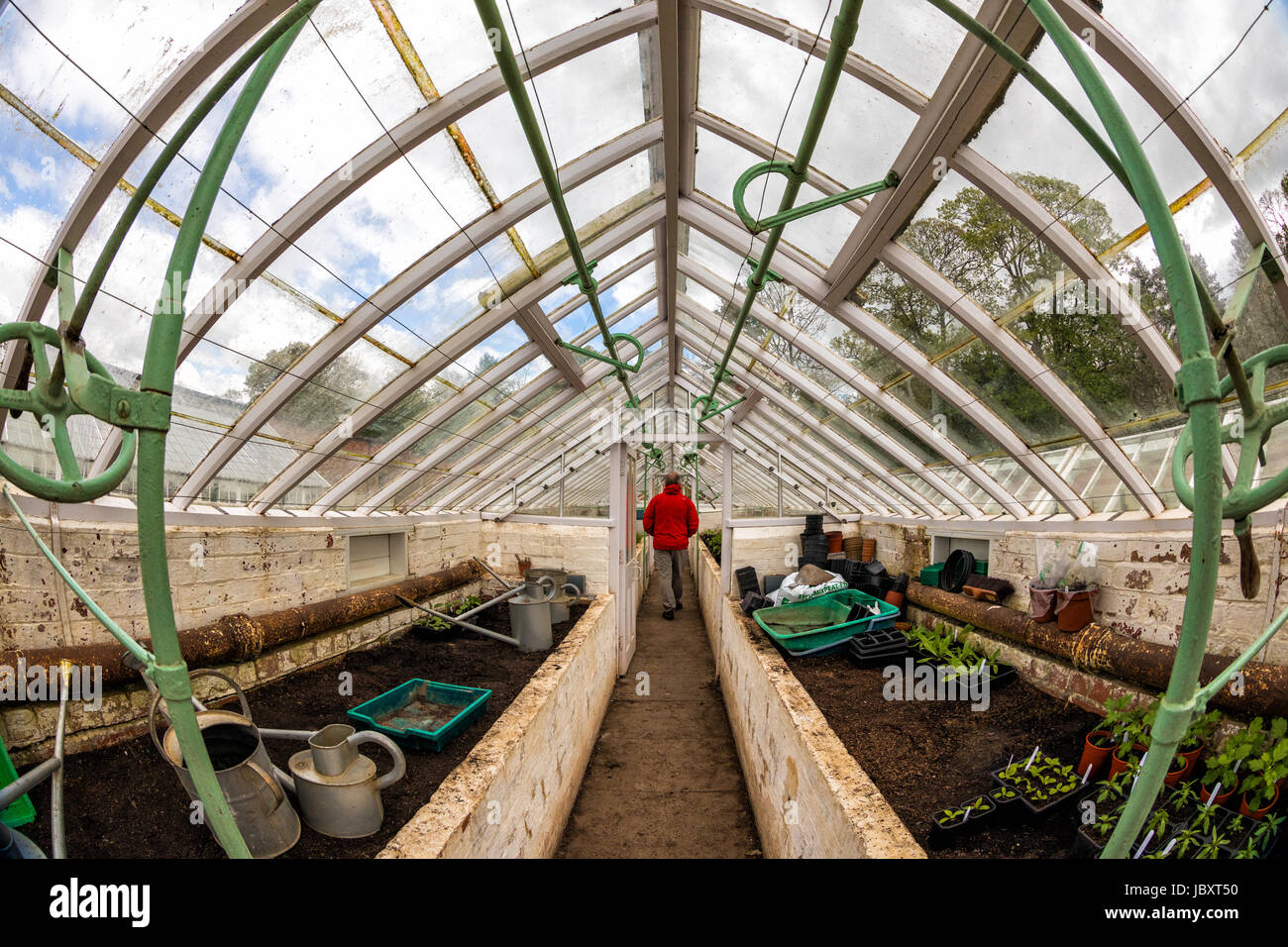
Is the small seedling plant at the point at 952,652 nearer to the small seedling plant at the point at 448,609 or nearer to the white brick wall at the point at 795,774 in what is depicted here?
the white brick wall at the point at 795,774

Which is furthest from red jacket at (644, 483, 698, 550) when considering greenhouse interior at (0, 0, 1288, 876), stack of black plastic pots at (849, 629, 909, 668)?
stack of black plastic pots at (849, 629, 909, 668)

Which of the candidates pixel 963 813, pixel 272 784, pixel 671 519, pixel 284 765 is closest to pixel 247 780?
pixel 272 784

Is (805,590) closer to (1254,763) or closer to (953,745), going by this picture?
(953,745)

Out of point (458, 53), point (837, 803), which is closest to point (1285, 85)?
point (458, 53)

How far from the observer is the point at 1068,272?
10.1 feet

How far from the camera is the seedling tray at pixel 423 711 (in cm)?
359

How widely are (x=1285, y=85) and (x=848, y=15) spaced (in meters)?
1.73

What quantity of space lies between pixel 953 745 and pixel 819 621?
2.73m

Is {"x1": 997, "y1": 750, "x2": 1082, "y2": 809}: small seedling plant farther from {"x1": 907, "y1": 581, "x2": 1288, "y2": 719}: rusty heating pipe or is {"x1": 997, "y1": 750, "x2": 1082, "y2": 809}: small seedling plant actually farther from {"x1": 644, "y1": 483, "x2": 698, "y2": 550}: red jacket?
{"x1": 644, "y1": 483, "x2": 698, "y2": 550}: red jacket

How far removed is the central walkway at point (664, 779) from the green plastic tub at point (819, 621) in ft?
4.69

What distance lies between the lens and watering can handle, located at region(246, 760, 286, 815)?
8.10ft

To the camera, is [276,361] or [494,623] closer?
[276,361]

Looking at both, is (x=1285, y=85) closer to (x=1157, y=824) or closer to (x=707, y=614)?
(x=1157, y=824)
